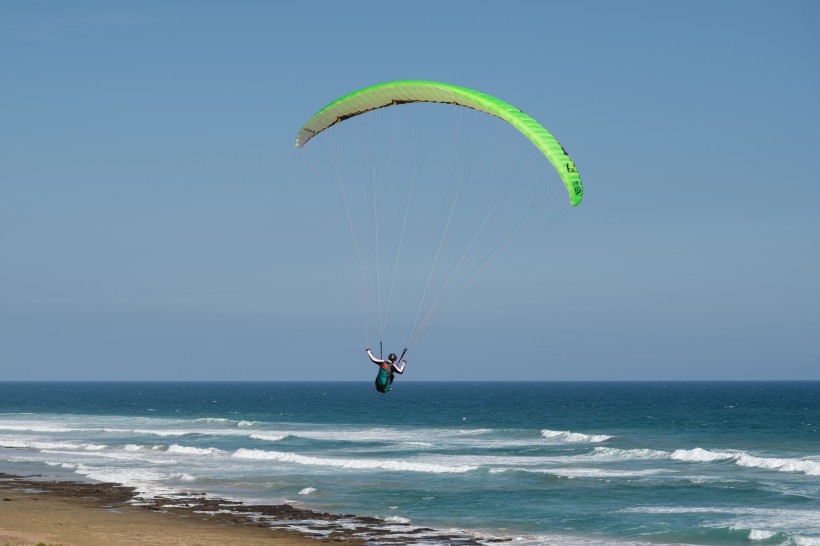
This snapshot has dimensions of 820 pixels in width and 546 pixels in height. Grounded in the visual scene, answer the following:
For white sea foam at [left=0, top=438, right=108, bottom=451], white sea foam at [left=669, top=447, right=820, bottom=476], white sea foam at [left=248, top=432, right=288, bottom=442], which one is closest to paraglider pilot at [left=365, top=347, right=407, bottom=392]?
white sea foam at [left=669, top=447, right=820, bottom=476]

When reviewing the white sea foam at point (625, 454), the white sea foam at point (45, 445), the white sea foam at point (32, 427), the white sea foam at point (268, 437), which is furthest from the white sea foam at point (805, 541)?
the white sea foam at point (32, 427)

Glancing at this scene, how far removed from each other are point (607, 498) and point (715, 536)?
17.0 feet

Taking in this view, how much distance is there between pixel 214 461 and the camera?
116 feet

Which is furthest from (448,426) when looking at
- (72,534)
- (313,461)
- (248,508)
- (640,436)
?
(72,534)

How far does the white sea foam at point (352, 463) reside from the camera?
3209cm

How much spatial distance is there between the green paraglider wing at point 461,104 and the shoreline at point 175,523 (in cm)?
765

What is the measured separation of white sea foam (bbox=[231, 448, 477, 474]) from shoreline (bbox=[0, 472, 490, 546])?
8.43 m

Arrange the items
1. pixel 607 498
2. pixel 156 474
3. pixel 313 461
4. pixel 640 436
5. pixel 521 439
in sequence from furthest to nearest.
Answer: pixel 640 436, pixel 521 439, pixel 313 461, pixel 156 474, pixel 607 498

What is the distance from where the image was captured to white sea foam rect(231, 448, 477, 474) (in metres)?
32.1

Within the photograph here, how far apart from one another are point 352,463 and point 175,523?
12960mm

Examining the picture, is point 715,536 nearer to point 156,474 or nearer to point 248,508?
point 248,508

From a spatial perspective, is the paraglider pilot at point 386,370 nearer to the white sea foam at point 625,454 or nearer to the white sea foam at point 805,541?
the white sea foam at point 805,541

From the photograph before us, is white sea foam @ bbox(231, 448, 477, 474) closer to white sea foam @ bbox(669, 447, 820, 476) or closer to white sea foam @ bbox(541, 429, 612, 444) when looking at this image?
white sea foam @ bbox(669, 447, 820, 476)

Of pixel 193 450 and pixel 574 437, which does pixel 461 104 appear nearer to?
pixel 193 450
